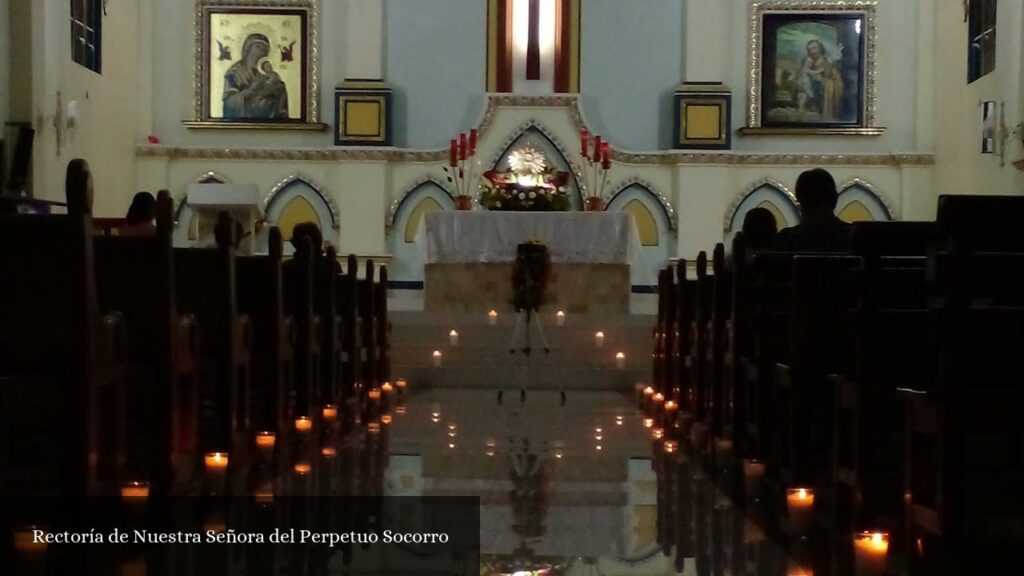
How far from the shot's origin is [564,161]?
14.5m

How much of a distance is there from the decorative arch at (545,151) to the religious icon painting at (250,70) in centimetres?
204

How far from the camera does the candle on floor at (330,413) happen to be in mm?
6918

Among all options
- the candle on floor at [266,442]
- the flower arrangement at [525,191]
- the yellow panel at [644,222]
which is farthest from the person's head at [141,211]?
the yellow panel at [644,222]

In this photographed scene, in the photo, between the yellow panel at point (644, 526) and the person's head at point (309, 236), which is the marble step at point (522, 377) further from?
the yellow panel at point (644, 526)

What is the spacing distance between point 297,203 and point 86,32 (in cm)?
284

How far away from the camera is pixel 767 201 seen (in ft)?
48.0

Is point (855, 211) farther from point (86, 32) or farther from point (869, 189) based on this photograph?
point (86, 32)

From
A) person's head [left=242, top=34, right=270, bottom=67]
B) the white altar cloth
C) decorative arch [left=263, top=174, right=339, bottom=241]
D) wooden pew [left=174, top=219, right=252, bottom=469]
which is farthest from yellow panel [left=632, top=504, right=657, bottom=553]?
person's head [left=242, top=34, right=270, bottom=67]

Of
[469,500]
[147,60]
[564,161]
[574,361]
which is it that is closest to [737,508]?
[469,500]

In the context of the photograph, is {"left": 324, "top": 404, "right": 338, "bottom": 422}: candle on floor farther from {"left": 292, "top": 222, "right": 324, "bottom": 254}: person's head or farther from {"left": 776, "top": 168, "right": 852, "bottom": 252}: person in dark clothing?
{"left": 776, "top": 168, "right": 852, "bottom": 252}: person in dark clothing

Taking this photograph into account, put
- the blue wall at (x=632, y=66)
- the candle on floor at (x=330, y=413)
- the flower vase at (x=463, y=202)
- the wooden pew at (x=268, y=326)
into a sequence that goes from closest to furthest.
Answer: the wooden pew at (x=268, y=326), the candle on floor at (x=330, y=413), the flower vase at (x=463, y=202), the blue wall at (x=632, y=66)

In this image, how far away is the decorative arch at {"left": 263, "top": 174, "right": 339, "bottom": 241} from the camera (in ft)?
47.8

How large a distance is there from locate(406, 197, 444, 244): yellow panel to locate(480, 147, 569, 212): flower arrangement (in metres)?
2.11

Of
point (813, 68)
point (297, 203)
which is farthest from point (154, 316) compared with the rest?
point (813, 68)
